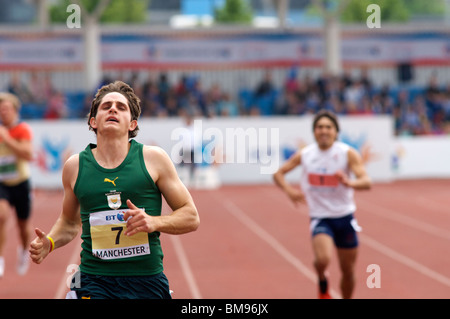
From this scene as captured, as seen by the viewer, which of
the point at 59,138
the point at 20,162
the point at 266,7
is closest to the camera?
the point at 20,162

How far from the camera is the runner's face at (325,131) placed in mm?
7230

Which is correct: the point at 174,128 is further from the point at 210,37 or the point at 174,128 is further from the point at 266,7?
the point at 266,7

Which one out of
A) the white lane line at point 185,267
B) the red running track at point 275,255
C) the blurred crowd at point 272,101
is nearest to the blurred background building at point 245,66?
the blurred crowd at point 272,101

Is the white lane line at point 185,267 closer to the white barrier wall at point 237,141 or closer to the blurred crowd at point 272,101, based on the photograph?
the white barrier wall at point 237,141

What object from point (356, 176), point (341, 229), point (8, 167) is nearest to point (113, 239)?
point (341, 229)

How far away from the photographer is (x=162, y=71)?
2764 centimetres

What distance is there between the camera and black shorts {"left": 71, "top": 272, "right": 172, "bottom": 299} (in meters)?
3.68

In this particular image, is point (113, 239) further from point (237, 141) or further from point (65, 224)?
point (237, 141)

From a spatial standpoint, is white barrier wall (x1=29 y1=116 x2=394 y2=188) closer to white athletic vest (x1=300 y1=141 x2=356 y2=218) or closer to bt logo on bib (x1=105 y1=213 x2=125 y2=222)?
white athletic vest (x1=300 y1=141 x2=356 y2=218)

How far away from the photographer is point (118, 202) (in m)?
3.66

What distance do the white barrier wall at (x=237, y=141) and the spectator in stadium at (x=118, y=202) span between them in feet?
52.7

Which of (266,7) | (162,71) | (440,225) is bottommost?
(440,225)

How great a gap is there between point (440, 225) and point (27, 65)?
1782 cm

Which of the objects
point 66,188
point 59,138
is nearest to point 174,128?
point 59,138
